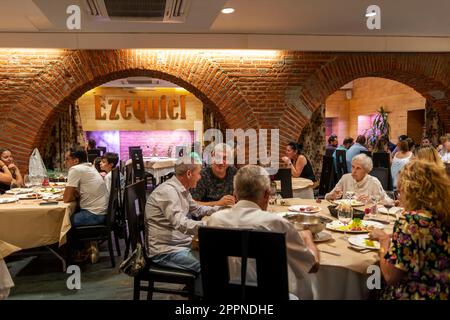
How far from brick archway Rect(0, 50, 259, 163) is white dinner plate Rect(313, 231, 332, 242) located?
4308mm

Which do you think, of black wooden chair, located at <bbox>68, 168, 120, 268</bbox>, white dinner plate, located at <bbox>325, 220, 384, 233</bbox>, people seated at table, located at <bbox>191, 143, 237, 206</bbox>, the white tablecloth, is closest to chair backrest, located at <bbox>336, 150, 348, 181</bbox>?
people seated at table, located at <bbox>191, 143, 237, 206</bbox>

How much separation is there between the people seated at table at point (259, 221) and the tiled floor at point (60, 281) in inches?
74.9

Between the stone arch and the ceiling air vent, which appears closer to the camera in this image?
the ceiling air vent

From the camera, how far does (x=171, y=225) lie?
9.11 ft

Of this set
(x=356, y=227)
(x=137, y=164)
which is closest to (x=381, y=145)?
(x=137, y=164)

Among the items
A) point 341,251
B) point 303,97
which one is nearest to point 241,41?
point 303,97

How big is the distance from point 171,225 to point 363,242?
1.25 metres

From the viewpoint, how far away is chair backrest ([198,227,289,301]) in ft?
5.53

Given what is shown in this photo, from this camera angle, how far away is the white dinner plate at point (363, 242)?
7.20ft

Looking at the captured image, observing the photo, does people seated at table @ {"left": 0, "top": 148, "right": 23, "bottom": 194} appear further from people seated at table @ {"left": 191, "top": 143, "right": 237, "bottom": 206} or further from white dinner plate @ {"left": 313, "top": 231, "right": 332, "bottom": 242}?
white dinner plate @ {"left": 313, "top": 231, "right": 332, "bottom": 242}

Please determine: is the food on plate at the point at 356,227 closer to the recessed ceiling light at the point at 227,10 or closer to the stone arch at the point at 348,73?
the recessed ceiling light at the point at 227,10

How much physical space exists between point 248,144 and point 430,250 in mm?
4870
